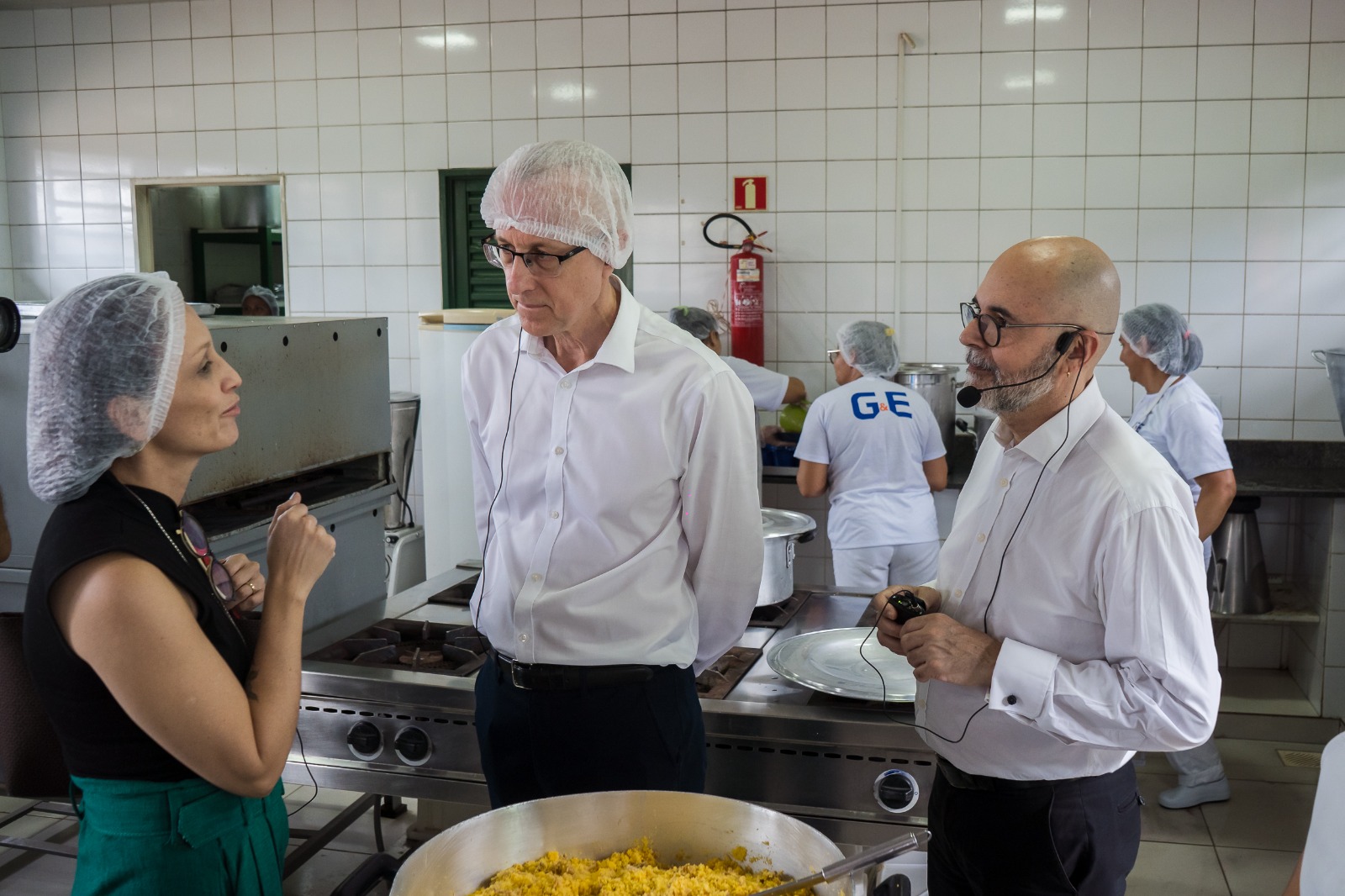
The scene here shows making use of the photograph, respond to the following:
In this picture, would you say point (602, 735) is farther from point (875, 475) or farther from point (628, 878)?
point (875, 475)

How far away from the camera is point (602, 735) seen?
5.65 ft

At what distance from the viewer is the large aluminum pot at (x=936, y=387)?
4.36 m

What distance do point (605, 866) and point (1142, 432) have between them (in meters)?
3.01

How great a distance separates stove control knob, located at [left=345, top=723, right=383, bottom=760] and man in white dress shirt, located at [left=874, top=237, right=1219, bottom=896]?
1.06 meters

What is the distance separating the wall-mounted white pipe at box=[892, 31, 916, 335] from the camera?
4.70m

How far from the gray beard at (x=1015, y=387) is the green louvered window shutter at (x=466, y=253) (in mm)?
3747

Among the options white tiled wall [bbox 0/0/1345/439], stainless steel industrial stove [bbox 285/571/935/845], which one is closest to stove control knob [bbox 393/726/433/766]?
stainless steel industrial stove [bbox 285/571/935/845]

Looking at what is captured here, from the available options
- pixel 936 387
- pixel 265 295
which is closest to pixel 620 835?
pixel 936 387

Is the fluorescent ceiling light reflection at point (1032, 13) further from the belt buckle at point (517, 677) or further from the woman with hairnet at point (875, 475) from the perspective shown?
the belt buckle at point (517, 677)

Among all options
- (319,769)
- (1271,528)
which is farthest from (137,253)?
(1271,528)

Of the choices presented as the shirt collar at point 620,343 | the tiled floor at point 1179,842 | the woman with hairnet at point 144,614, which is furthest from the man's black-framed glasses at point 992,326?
the tiled floor at point 1179,842

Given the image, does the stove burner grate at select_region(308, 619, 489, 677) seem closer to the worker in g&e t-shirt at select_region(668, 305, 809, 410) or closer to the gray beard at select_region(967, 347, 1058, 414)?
the gray beard at select_region(967, 347, 1058, 414)

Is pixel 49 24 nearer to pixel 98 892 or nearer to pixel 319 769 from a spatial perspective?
pixel 319 769

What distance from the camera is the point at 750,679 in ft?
6.93
